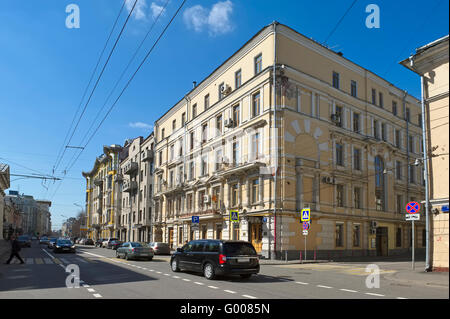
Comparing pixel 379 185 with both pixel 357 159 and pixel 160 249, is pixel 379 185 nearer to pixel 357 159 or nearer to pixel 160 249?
pixel 357 159

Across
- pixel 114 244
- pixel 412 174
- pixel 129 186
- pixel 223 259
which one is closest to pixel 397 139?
pixel 412 174

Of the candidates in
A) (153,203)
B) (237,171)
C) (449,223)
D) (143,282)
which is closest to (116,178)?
(153,203)

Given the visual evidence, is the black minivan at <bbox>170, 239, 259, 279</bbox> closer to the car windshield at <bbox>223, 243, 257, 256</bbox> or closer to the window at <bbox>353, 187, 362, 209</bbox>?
the car windshield at <bbox>223, 243, 257, 256</bbox>

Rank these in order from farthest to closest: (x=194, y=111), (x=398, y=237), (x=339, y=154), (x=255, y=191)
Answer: (x=194, y=111), (x=398, y=237), (x=339, y=154), (x=255, y=191)

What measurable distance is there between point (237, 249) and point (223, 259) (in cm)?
75

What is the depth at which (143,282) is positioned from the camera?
1363 cm

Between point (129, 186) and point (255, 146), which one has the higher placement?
point (255, 146)

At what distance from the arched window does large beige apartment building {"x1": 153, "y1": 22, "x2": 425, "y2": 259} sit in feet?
0.32

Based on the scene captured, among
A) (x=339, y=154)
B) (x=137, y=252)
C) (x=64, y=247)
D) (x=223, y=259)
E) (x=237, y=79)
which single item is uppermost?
(x=237, y=79)

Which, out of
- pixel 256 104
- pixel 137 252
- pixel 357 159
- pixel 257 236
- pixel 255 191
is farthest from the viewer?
pixel 357 159

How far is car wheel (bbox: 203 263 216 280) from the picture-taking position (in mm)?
15203

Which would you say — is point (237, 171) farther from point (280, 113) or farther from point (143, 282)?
point (143, 282)

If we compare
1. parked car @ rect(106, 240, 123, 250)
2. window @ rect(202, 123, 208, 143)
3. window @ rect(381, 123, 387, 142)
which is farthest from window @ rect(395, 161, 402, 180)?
parked car @ rect(106, 240, 123, 250)

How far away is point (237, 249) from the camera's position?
1540 cm
